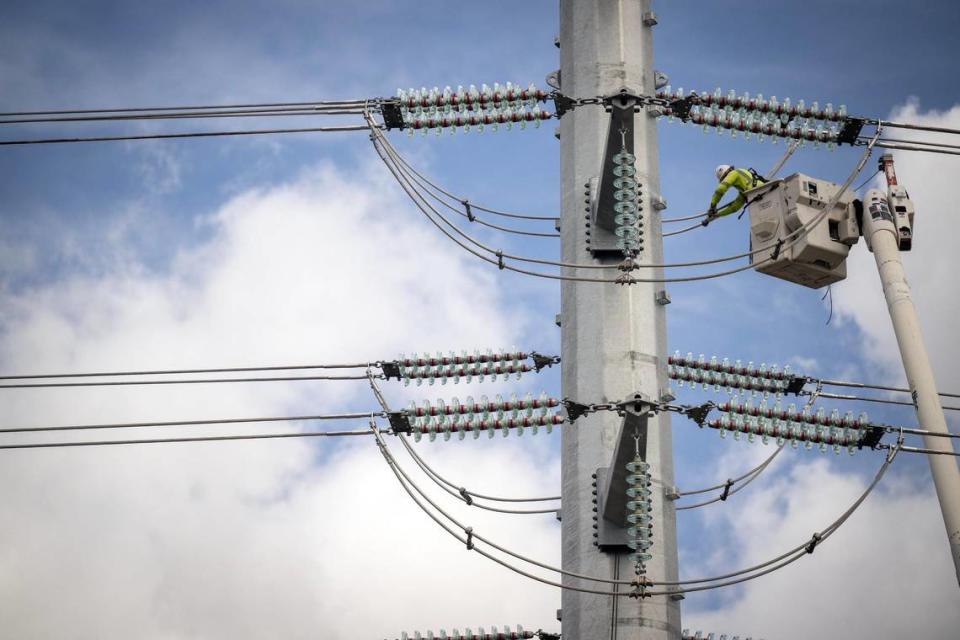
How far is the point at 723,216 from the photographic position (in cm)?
2388

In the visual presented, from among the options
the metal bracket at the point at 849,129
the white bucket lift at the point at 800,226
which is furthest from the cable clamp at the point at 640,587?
the metal bracket at the point at 849,129

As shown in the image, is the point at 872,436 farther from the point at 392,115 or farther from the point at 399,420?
the point at 392,115

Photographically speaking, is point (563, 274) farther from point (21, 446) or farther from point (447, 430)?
point (21, 446)

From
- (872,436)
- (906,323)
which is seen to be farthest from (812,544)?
(906,323)

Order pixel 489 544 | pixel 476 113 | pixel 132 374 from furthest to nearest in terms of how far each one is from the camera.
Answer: pixel 132 374 < pixel 476 113 < pixel 489 544

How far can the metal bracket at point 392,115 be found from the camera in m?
22.0

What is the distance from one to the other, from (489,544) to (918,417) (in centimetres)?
665

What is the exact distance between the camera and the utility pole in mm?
20047

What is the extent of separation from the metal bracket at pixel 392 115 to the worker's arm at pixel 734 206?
A: 17.5 ft

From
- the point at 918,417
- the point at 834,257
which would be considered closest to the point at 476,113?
the point at 834,257

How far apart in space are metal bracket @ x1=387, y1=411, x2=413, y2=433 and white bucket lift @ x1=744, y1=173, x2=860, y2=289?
20.5 feet

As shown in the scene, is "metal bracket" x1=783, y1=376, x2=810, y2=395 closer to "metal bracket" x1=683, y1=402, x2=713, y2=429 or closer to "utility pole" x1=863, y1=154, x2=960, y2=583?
"utility pole" x1=863, y1=154, x2=960, y2=583

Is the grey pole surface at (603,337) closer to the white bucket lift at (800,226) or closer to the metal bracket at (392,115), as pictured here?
the white bucket lift at (800,226)

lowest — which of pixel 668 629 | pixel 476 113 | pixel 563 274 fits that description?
pixel 668 629
